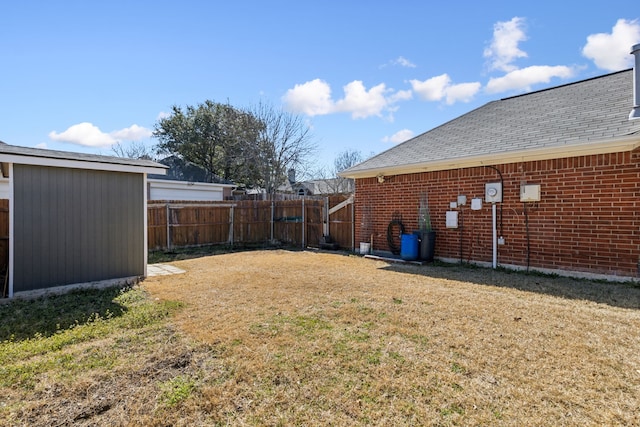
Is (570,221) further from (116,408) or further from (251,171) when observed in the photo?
(251,171)

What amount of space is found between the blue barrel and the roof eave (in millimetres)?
1764

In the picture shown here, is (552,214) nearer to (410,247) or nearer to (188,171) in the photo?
(410,247)

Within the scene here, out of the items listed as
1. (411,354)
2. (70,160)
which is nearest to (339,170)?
(70,160)

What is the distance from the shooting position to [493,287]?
557 centimetres

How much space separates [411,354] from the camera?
2988 mm

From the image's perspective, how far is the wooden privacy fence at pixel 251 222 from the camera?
10.7 metres

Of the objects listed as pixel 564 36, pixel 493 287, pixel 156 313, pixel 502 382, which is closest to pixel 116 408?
pixel 156 313

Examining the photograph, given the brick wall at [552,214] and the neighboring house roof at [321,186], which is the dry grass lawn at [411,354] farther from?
the neighboring house roof at [321,186]

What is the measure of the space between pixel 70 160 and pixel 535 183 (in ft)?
27.8

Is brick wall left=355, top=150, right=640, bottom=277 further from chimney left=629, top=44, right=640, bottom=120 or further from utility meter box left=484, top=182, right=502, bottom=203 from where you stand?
chimney left=629, top=44, right=640, bottom=120

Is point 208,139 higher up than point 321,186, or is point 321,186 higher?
point 208,139

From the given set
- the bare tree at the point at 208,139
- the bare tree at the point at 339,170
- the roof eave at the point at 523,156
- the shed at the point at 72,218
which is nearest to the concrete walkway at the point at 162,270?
the shed at the point at 72,218

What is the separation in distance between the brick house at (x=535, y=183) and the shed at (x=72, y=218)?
5976mm

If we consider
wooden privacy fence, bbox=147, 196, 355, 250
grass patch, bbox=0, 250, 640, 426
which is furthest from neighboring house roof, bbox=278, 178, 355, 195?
grass patch, bbox=0, 250, 640, 426
